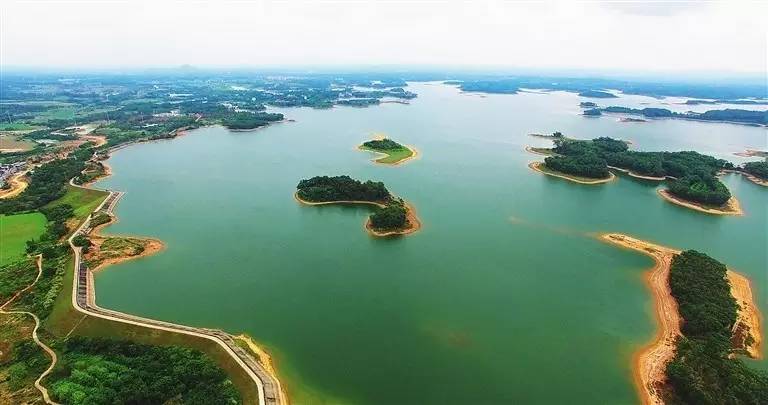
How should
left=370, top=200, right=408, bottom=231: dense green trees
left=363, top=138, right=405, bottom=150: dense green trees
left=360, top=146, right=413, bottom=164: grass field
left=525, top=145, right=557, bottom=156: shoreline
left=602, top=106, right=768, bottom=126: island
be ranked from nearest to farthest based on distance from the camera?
left=370, top=200, right=408, bottom=231: dense green trees < left=360, top=146, right=413, bottom=164: grass field < left=363, top=138, right=405, bottom=150: dense green trees < left=525, top=145, right=557, bottom=156: shoreline < left=602, top=106, right=768, bottom=126: island

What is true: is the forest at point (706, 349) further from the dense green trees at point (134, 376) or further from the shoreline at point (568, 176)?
the shoreline at point (568, 176)

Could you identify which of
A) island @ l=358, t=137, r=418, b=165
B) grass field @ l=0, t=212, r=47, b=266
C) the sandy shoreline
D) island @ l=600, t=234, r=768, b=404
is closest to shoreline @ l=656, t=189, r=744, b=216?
island @ l=600, t=234, r=768, b=404

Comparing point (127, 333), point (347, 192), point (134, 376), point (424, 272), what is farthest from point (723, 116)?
point (134, 376)

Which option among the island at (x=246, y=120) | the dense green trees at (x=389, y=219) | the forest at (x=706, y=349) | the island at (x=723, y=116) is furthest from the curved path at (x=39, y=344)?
the island at (x=723, y=116)

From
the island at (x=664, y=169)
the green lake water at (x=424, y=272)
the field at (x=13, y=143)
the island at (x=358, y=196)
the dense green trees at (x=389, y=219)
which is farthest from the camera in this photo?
the field at (x=13, y=143)

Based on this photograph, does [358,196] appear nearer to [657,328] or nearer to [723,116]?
[657,328]

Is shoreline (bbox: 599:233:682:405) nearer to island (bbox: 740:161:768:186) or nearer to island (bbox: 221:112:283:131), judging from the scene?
island (bbox: 740:161:768:186)

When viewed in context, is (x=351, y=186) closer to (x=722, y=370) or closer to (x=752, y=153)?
(x=722, y=370)
